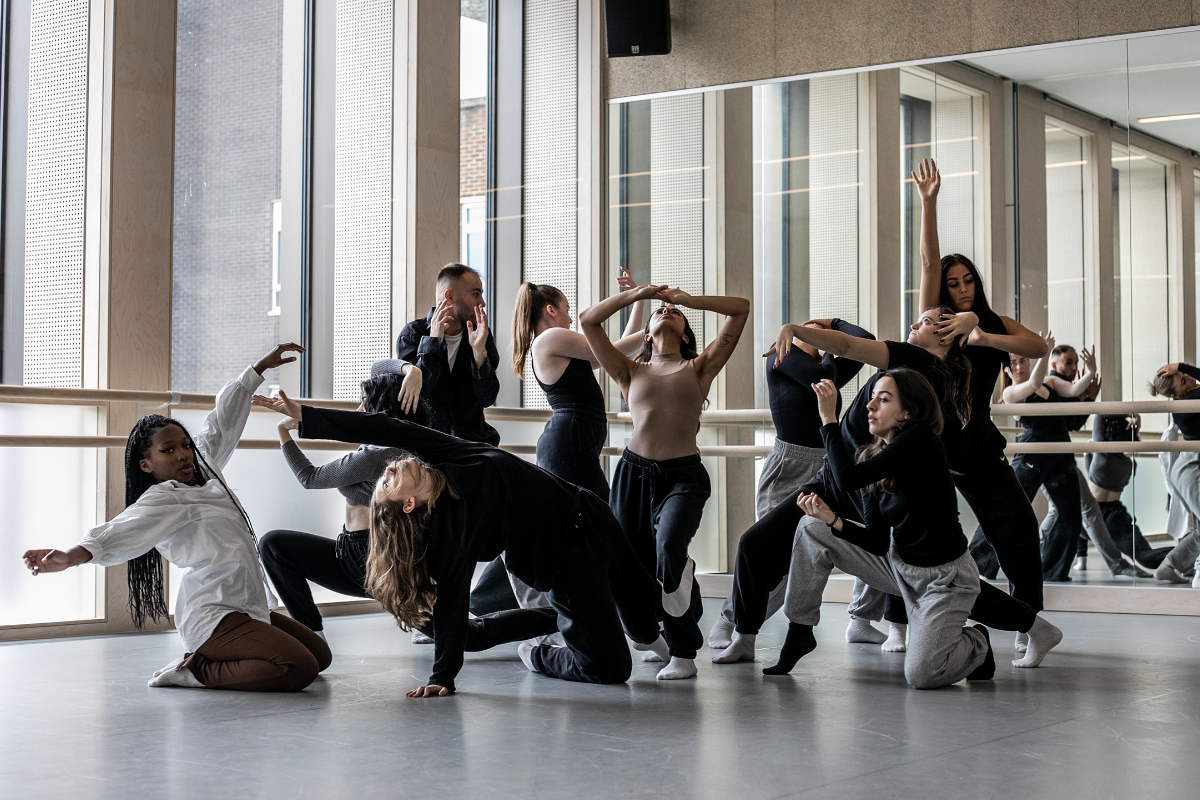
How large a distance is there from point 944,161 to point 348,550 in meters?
4.11

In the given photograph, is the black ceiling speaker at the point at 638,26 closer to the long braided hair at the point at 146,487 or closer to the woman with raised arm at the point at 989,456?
the woman with raised arm at the point at 989,456

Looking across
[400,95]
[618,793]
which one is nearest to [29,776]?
[618,793]

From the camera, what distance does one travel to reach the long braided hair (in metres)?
3.53

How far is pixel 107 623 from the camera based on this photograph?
4.95 meters

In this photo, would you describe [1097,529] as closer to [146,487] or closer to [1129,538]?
[1129,538]

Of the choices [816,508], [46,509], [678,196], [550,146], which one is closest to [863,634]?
[816,508]

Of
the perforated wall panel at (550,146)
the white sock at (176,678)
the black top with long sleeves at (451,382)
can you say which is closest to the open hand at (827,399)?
the black top with long sleeves at (451,382)

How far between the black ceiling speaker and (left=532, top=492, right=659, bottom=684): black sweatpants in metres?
4.37

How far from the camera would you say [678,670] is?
3.69 meters

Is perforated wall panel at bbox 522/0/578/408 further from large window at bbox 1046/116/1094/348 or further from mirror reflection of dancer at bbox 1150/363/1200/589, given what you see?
mirror reflection of dancer at bbox 1150/363/1200/589

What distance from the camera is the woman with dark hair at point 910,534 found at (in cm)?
351

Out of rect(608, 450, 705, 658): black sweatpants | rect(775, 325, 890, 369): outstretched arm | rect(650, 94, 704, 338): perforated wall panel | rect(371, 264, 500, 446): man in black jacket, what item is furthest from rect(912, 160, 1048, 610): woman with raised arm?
rect(650, 94, 704, 338): perforated wall panel

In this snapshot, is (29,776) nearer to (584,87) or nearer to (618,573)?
(618,573)

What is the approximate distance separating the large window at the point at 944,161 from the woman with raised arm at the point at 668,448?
2.57 meters
